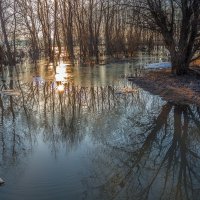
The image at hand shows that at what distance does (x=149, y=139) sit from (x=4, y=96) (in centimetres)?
809

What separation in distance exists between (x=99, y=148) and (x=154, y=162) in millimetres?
1360

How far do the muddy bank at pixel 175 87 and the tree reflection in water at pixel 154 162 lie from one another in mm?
2121

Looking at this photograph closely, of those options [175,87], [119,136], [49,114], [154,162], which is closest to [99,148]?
[119,136]

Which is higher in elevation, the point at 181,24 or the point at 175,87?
the point at 181,24

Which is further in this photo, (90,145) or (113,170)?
(90,145)

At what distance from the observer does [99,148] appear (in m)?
7.36

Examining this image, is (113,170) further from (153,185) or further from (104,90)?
(104,90)

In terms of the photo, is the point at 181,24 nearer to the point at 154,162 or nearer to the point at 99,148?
the point at 99,148

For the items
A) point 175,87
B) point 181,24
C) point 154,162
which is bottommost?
point 154,162

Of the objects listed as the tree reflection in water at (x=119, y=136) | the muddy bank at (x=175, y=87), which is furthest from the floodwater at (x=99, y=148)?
the muddy bank at (x=175, y=87)

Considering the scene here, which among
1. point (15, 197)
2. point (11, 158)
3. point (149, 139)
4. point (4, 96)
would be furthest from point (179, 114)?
point (4, 96)

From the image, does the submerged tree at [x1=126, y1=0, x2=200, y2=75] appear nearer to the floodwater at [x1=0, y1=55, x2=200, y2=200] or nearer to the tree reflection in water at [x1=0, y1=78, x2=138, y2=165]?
the tree reflection in water at [x1=0, y1=78, x2=138, y2=165]

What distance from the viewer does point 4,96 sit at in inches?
554

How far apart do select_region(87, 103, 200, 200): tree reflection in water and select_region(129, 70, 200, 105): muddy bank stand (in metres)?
2.12
